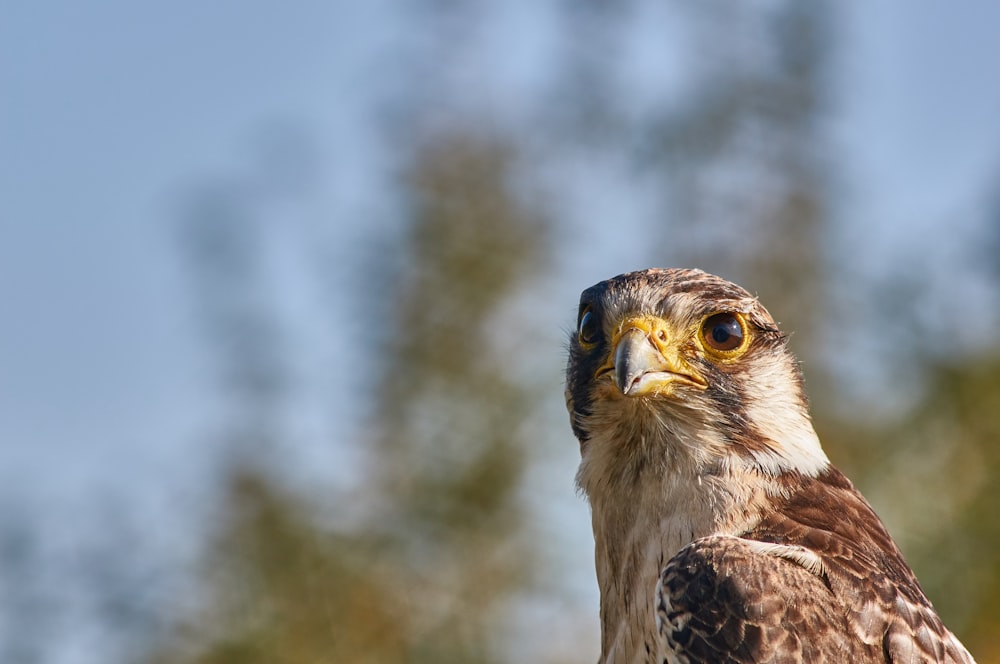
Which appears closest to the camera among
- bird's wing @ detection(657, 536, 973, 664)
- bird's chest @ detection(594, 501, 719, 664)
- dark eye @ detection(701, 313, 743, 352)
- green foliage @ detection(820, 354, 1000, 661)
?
bird's wing @ detection(657, 536, 973, 664)

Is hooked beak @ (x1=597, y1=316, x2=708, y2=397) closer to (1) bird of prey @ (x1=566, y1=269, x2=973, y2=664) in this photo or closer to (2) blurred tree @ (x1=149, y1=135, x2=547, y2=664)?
(1) bird of prey @ (x1=566, y1=269, x2=973, y2=664)

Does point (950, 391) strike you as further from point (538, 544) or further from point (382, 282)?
point (382, 282)

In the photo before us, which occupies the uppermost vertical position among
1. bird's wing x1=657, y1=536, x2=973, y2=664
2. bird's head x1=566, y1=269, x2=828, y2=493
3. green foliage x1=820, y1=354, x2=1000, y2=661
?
green foliage x1=820, y1=354, x2=1000, y2=661

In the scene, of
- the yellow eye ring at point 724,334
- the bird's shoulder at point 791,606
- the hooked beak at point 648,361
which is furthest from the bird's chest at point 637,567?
the yellow eye ring at point 724,334

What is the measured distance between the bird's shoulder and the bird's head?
449mm

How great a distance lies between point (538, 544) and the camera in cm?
1051

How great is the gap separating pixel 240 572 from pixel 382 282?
271 centimetres

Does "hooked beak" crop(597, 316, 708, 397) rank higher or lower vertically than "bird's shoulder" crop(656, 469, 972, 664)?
higher

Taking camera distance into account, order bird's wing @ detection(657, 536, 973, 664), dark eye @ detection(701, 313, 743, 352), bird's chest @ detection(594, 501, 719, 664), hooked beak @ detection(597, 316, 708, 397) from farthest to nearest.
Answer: dark eye @ detection(701, 313, 743, 352) < hooked beak @ detection(597, 316, 708, 397) < bird's chest @ detection(594, 501, 719, 664) < bird's wing @ detection(657, 536, 973, 664)

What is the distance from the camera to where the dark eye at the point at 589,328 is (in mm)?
4742

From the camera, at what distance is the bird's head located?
14.7 feet

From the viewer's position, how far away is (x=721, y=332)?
4645 mm

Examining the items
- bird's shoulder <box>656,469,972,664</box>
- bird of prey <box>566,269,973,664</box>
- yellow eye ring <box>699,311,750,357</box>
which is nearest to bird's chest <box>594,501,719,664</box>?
bird of prey <box>566,269,973,664</box>

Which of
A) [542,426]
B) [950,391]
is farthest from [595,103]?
[950,391]
